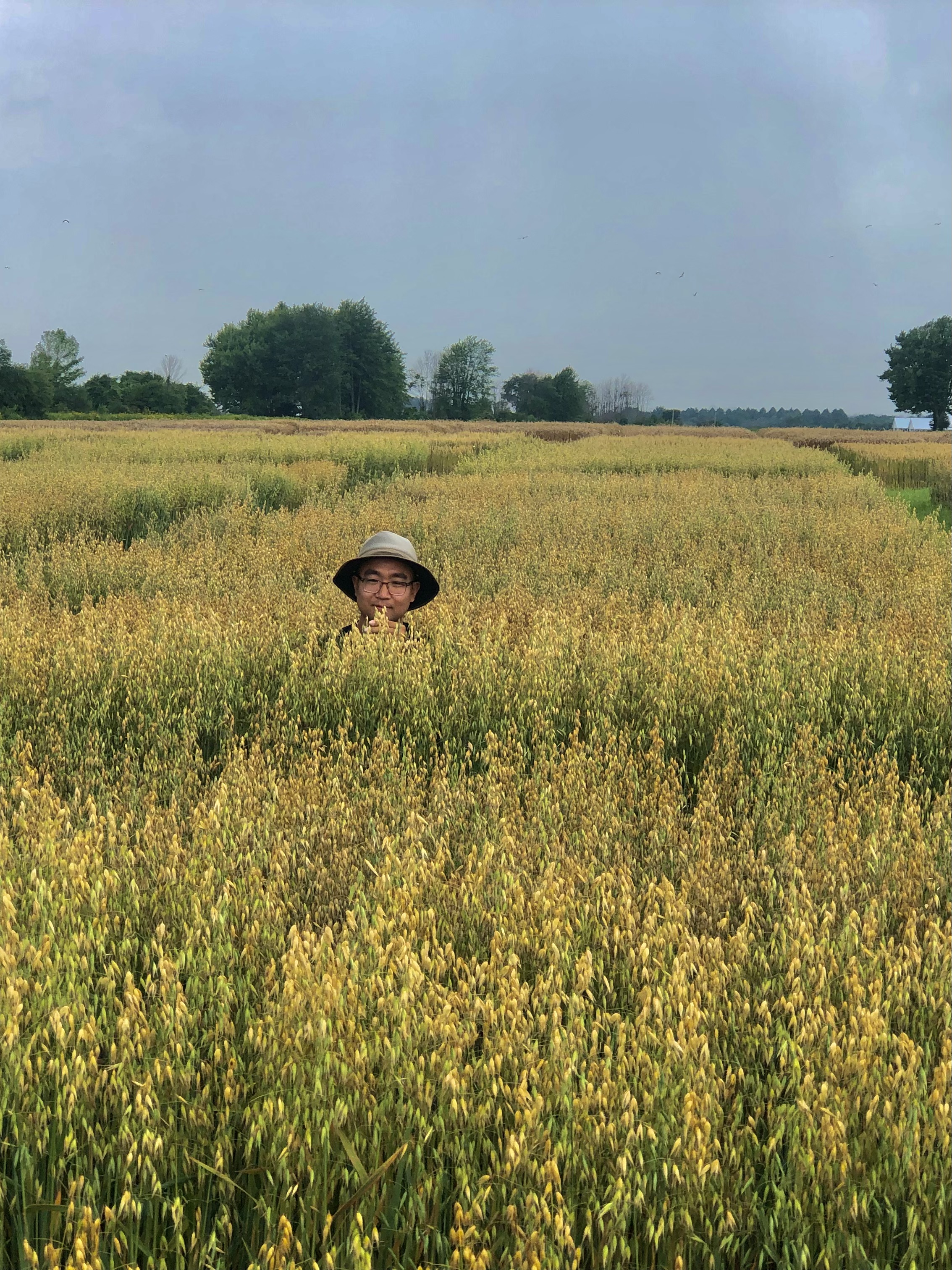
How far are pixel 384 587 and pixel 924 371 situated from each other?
97.6 m

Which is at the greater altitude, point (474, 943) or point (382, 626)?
point (382, 626)

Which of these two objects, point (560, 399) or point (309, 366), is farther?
point (560, 399)

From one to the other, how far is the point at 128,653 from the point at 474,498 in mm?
9746

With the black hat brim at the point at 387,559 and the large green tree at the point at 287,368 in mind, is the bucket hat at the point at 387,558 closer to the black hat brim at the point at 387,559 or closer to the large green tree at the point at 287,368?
the black hat brim at the point at 387,559

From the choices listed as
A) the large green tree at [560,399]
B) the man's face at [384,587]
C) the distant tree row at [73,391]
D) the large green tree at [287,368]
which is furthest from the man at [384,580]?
the large green tree at [560,399]

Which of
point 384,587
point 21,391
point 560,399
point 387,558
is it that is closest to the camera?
point 387,558

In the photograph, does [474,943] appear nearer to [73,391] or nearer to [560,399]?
[73,391]

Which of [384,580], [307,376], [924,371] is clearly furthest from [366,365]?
[384,580]

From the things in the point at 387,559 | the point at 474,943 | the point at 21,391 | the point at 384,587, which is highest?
the point at 21,391

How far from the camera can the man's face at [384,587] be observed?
5.51 m

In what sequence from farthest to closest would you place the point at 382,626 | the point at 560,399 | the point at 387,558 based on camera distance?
the point at 560,399, the point at 387,558, the point at 382,626

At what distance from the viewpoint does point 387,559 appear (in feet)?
17.8

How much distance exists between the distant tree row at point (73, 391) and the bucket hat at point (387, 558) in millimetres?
65071

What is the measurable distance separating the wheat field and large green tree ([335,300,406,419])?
93.1 m
